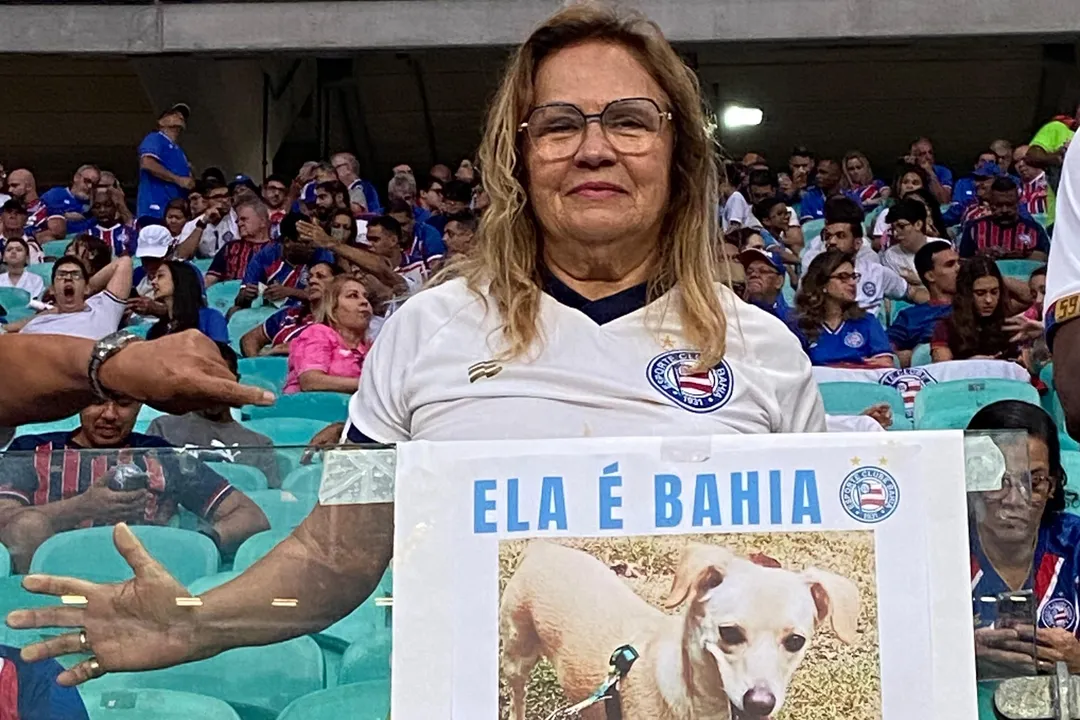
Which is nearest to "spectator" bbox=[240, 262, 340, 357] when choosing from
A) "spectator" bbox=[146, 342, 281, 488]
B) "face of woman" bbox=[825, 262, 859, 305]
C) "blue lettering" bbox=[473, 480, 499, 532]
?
"spectator" bbox=[146, 342, 281, 488]

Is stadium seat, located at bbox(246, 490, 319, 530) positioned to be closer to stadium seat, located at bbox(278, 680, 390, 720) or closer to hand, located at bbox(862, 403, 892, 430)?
stadium seat, located at bbox(278, 680, 390, 720)

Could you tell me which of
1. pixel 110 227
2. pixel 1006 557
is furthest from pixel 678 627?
pixel 110 227

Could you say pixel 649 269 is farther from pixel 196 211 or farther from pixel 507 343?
pixel 196 211

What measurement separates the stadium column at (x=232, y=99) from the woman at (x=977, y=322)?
6009 mm

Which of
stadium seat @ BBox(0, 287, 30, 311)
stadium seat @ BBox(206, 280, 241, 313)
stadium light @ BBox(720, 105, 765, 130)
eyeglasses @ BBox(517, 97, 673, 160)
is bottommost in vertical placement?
eyeglasses @ BBox(517, 97, 673, 160)

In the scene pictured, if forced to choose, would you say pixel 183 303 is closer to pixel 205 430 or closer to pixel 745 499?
pixel 205 430

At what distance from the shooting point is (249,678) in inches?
42.8

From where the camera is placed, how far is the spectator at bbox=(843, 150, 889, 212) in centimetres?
859

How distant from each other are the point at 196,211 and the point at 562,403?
7.21 metres

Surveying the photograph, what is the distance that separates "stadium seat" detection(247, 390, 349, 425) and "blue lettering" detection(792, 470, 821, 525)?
3367 millimetres

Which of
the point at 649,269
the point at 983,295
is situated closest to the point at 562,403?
the point at 649,269

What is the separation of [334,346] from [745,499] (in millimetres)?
3902

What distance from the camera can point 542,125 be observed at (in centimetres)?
158

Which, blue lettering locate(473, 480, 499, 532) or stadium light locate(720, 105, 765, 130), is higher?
stadium light locate(720, 105, 765, 130)
